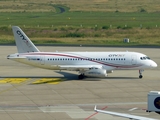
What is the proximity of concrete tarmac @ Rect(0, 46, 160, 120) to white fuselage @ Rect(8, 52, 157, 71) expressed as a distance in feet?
5.85

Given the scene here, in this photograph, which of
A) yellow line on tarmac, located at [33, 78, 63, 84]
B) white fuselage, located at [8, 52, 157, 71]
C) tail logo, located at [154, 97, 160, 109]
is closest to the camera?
tail logo, located at [154, 97, 160, 109]

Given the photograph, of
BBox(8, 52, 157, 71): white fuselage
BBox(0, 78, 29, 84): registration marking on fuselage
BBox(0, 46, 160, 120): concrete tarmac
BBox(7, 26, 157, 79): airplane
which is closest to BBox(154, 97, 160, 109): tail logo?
BBox(0, 46, 160, 120): concrete tarmac

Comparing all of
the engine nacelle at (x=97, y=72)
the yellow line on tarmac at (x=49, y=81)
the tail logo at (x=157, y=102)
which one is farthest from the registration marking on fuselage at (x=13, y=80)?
the tail logo at (x=157, y=102)

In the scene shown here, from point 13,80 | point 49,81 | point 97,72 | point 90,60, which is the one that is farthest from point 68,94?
point 13,80

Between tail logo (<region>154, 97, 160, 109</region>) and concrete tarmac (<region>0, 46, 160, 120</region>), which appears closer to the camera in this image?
tail logo (<region>154, 97, 160, 109</region>)

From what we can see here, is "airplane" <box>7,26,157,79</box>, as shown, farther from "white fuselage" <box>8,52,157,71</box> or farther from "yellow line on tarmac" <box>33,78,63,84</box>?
"yellow line on tarmac" <box>33,78,63,84</box>

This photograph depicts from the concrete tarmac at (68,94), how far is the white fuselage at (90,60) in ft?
5.85

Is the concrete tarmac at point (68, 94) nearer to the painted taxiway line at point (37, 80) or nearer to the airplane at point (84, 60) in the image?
the painted taxiway line at point (37, 80)

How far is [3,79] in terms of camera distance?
66125 millimetres

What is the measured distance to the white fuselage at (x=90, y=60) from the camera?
6544 centimetres

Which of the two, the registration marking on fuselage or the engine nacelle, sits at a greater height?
the engine nacelle

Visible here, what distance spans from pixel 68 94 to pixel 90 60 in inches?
430

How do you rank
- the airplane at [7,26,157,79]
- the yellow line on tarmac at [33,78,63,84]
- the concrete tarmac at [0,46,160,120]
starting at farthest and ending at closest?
the airplane at [7,26,157,79], the yellow line on tarmac at [33,78,63,84], the concrete tarmac at [0,46,160,120]

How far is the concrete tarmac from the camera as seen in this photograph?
4684 cm
